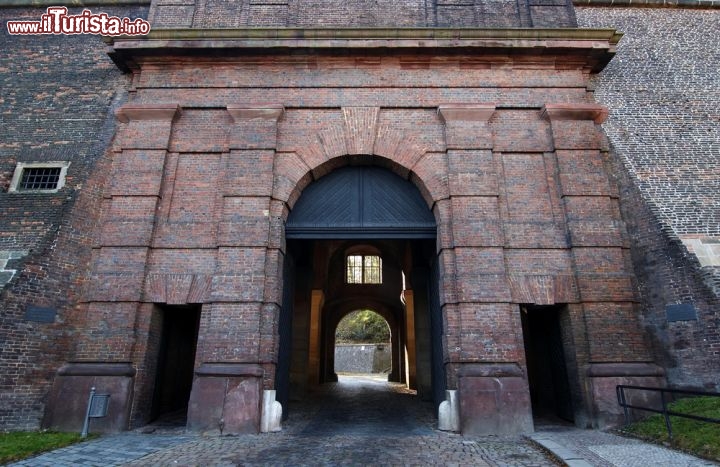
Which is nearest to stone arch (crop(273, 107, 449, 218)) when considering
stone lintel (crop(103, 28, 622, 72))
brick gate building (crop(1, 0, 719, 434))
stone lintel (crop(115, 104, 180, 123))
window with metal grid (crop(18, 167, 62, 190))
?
brick gate building (crop(1, 0, 719, 434))

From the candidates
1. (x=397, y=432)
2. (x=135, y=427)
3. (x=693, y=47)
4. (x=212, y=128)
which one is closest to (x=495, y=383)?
(x=397, y=432)

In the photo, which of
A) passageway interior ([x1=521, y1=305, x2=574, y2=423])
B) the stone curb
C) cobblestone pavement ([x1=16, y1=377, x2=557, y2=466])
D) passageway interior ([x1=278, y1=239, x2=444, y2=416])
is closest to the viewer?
the stone curb

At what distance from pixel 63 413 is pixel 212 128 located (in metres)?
5.85

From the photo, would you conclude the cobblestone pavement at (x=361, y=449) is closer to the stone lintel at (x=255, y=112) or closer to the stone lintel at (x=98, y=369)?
the stone lintel at (x=98, y=369)

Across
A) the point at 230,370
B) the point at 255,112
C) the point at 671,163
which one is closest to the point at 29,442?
the point at 230,370

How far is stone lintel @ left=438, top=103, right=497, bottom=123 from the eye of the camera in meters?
8.97

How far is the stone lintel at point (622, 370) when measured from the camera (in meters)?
7.33

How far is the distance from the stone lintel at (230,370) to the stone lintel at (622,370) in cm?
574

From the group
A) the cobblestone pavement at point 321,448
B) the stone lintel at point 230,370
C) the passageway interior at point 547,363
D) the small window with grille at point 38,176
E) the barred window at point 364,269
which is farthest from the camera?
the barred window at point 364,269

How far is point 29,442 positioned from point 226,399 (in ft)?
8.86

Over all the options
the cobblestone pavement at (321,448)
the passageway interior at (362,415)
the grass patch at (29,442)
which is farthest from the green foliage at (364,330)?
the grass patch at (29,442)

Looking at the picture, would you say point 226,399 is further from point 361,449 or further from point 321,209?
point 321,209

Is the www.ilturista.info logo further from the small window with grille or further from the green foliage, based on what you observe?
the green foliage

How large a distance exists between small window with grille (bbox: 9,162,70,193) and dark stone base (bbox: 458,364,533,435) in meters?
8.81
